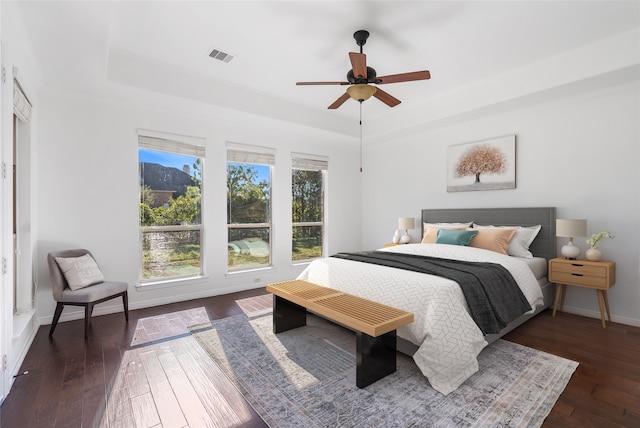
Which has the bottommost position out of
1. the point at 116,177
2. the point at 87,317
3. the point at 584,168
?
the point at 87,317

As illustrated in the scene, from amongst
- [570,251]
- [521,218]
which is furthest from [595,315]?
[521,218]

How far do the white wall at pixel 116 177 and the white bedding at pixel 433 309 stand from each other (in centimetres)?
229

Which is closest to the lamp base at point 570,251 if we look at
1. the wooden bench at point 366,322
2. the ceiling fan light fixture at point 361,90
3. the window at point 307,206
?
the wooden bench at point 366,322

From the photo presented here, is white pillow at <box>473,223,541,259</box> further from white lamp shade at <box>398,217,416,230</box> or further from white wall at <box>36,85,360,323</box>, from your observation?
white wall at <box>36,85,360,323</box>

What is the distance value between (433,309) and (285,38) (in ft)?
8.89

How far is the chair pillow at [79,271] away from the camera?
302 cm

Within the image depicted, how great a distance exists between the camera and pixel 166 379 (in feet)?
7.26

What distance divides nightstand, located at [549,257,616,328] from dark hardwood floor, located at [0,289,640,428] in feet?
0.92

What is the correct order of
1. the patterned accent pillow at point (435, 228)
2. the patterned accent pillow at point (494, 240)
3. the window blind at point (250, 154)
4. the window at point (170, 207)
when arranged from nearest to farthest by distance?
the patterned accent pillow at point (494, 240), the window at point (170, 207), the patterned accent pillow at point (435, 228), the window blind at point (250, 154)

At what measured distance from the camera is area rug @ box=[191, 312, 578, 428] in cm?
178

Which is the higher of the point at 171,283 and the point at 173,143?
the point at 173,143

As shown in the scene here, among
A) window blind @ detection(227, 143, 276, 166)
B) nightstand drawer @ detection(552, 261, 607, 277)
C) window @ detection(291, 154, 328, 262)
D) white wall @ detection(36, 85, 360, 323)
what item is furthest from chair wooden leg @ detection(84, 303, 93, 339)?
nightstand drawer @ detection(552, 261, 607, 277)

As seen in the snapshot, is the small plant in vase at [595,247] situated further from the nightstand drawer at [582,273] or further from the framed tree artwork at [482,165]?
the framed tree artwork at [482,165]

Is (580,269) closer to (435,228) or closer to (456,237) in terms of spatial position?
(456,237)
